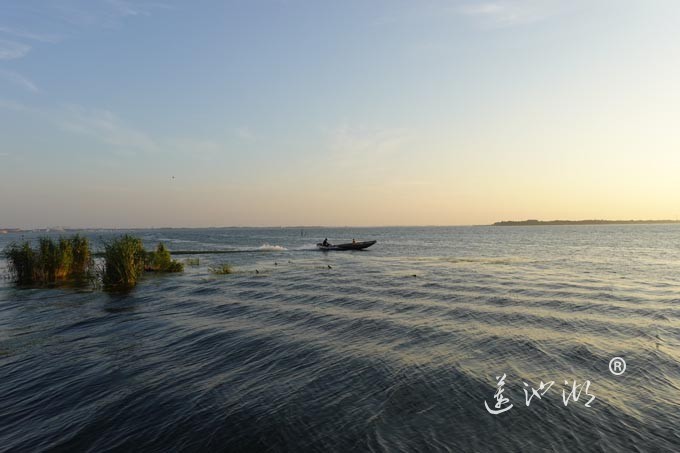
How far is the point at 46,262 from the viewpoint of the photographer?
30000 millimetres

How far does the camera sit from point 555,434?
7.55 metres

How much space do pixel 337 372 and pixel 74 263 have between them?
32079 millimetres

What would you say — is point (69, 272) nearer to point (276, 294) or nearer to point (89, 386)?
point (276, 294)

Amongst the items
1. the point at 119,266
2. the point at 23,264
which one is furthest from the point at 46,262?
the point at 119,266

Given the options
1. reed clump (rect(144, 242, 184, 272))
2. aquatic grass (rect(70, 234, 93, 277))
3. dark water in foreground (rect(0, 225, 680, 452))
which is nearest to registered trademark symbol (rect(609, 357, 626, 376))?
dark water in foreground (rect(0, 225, 680, 452))

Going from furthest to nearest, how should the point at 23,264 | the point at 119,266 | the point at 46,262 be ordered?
1. the point at 46,262
2. the point at 23,264
3. the point at 119,266

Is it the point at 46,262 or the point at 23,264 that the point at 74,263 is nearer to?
the point at 46,262

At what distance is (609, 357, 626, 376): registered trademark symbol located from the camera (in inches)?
420

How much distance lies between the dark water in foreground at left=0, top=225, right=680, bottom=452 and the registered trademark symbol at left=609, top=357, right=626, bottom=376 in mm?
230

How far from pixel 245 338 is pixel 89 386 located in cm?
532

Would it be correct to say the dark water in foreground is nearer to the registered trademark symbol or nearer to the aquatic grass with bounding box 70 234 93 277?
the registered trademark symbol

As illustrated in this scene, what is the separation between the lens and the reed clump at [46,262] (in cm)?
2931

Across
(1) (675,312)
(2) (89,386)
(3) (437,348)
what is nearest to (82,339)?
(2) (89,386)

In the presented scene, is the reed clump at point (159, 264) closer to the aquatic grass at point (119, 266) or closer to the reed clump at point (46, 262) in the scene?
the reed clump at point (46, 262)
